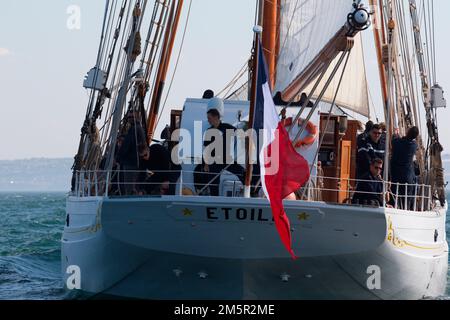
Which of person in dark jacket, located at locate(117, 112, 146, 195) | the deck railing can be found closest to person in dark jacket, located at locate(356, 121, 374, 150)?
the deck railing

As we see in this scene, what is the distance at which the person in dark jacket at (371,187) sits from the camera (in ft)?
68.1

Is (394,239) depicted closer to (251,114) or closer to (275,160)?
(275,160)

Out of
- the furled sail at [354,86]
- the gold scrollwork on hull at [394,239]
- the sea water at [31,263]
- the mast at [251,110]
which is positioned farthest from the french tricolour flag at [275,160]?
the furled sail at [354,86]

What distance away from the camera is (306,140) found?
22.4 m

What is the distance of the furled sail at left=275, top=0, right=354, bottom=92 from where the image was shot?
25.4 meters

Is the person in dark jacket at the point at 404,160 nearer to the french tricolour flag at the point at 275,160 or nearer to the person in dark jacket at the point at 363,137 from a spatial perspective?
the person in dark jacket at the point at 363,137

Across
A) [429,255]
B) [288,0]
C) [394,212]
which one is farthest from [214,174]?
[288,0]

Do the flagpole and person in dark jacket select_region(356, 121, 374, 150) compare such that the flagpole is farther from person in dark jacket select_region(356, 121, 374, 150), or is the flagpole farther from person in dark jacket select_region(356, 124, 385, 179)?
person in dark jacket select_region(356, 121, 374, 150)

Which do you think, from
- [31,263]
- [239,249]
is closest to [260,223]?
[239,249]

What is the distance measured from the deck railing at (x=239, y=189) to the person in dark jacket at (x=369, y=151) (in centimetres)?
34

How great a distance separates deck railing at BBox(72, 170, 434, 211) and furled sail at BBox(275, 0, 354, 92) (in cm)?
320
